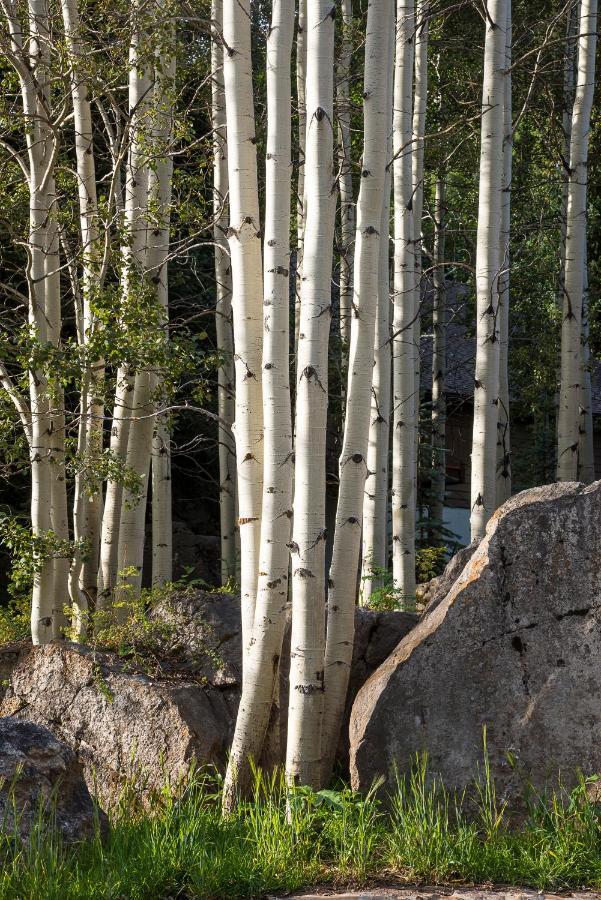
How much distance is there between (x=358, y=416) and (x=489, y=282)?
324 centimetres

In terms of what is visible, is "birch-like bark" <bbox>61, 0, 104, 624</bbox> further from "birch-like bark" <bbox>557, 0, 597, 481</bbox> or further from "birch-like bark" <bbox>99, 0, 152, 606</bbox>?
"birch-like bark" <bbox>557, 0, 597, 481</bbox>

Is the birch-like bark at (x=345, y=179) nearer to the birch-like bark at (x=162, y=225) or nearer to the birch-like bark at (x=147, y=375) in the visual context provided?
the birch-like bark at (x=162, y=225)

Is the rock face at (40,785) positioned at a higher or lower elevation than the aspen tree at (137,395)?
lower

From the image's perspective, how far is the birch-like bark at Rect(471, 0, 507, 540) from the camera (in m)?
8.09

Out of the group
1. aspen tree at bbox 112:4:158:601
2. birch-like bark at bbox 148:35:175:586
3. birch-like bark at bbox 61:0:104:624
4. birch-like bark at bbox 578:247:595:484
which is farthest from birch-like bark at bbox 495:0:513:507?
birch-like bark at bbox 61:0:104:624

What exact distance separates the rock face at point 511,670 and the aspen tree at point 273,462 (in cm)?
53

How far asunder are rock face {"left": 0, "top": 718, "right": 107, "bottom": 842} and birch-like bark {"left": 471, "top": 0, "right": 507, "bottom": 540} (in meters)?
4.07

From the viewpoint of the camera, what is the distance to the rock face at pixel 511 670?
16.2 feet

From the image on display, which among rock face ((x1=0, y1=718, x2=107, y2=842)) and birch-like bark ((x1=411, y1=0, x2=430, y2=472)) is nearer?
rock face ((x1=0, y1=718, x2=107, y2=842))

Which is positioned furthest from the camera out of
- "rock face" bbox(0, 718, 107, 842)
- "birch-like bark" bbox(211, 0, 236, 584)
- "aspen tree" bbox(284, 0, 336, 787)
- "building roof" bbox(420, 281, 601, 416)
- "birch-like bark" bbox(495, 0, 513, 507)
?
"building roof" bbox(420, 281, 601, 416)

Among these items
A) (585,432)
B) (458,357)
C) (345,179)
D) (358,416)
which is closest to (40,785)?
(358,416)

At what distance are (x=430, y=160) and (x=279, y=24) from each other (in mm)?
9423

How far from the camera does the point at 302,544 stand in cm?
519

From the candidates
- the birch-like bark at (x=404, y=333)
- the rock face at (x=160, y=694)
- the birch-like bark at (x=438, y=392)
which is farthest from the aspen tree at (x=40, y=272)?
the birch-like bark at (x=438, y=392)
